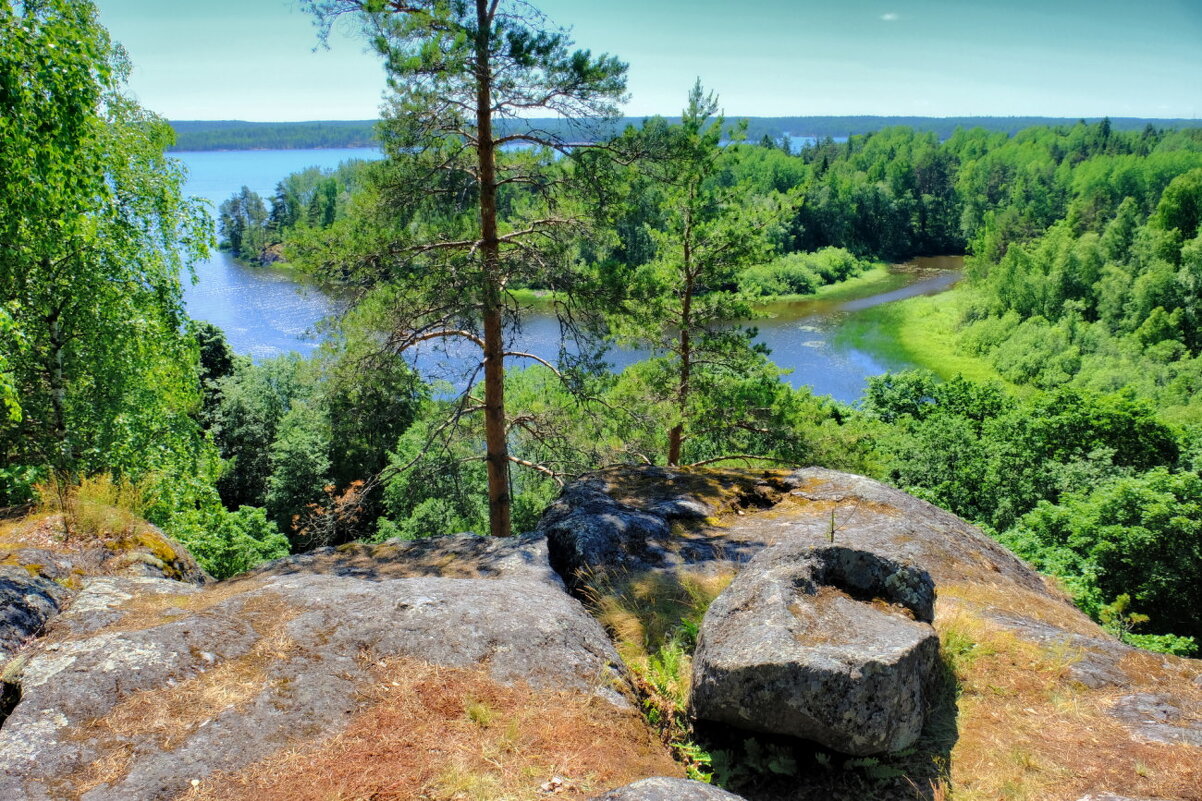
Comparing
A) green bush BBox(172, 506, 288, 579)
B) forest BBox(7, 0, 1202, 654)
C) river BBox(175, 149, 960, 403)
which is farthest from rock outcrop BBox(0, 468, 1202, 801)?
river BBox(175, 149, 960, 403)

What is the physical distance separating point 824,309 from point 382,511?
144 feet

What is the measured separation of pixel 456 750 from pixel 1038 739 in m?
4.12

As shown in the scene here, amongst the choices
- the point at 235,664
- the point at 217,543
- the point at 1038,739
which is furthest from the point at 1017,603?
the point at 217,543

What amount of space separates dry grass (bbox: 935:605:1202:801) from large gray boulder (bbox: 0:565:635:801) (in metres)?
2.50

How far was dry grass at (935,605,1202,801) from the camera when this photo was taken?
4578 mm

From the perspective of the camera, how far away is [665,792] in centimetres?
370

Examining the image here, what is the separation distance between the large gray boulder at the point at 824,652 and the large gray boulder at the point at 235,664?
856mm

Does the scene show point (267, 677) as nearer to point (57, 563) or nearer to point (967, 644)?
point (57, 563)

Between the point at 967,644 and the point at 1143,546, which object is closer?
the point at 967,644

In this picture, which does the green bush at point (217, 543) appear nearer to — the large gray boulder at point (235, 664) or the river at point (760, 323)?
the large gray boulder at point (235, 664)

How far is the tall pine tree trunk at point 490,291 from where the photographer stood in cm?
938

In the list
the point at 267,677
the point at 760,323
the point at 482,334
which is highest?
the point at 482,334

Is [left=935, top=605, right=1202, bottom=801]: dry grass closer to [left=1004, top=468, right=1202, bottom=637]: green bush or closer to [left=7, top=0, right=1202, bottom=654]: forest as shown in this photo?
[left=7, top=0, right=1202, bottom=654]: forest

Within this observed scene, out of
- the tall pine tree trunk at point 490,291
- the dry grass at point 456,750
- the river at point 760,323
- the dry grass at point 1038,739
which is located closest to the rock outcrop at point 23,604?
the dry grass at point 456,750
